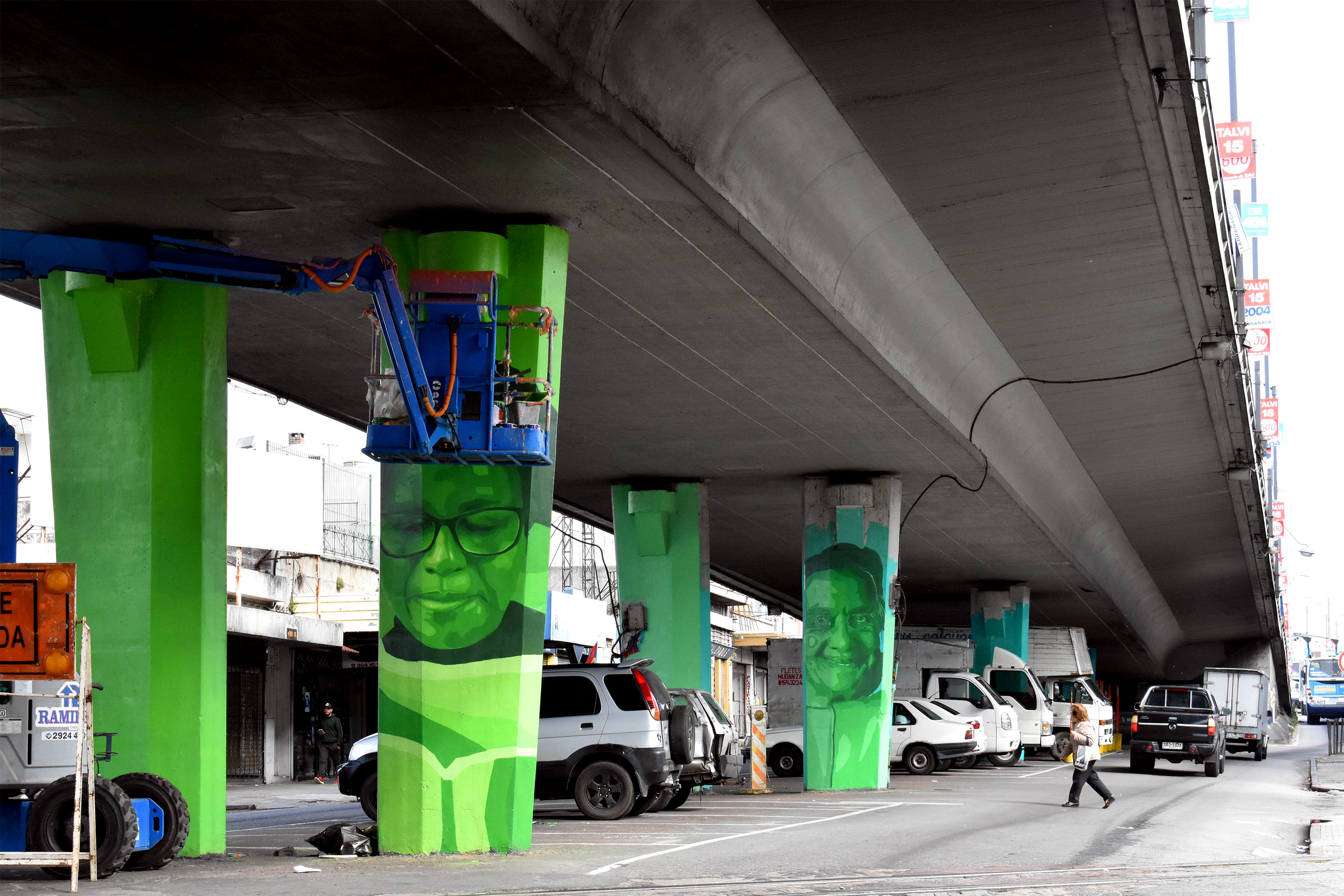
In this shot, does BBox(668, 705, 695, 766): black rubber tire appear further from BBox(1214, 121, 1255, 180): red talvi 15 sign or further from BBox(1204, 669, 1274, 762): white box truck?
BBox(1214, 121, 1255, 180): red talvi 15 sign

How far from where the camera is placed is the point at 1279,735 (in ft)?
218

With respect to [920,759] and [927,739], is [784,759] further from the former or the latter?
[927,739]

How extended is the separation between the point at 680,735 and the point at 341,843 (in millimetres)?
6148

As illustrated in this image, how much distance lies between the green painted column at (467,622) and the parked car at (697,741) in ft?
18.1

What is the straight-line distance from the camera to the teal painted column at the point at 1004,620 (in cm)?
4409

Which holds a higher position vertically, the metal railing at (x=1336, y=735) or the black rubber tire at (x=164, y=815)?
the black rubber tire at (x=164, y=815)

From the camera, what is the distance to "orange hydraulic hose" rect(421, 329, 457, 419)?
12.7 m

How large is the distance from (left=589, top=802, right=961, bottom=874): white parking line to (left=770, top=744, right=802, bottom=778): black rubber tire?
34.1 ft

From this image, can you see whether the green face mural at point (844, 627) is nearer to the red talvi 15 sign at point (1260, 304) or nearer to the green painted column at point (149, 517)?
the green painted column at point (149, 517)

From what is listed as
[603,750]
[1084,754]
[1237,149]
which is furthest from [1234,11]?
[603,750]

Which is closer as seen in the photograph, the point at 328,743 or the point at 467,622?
the point at 467,622

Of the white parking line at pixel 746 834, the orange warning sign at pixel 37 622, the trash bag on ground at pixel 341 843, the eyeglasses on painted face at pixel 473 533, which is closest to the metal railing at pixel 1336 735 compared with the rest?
the white parking line at pixel 746 834

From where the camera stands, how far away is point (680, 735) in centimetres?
1927

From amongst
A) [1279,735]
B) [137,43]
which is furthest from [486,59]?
[1279,735]
